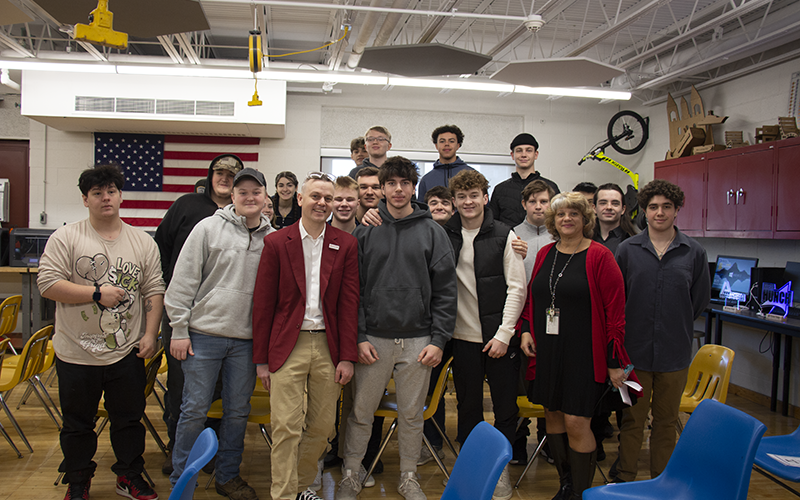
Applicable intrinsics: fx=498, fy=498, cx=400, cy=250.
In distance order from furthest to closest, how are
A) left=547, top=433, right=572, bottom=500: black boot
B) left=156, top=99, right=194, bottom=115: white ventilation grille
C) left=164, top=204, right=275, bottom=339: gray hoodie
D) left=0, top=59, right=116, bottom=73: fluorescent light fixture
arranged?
left=156, top=99, right=194, bottom=115: white ventilation grille
left=0, top=59, right=116, bottom=73: fluorescent light fixture
left=547, top=433, right=572, bottom=500: black boot
left=164, top=204, right=275, bottom=339: gray hoodie

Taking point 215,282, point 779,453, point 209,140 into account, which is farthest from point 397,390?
point 209,140

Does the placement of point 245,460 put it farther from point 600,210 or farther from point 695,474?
point 600,210

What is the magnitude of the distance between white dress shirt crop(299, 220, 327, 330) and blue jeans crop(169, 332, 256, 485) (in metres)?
0.38

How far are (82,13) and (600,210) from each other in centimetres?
371

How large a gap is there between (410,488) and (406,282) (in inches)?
45.5

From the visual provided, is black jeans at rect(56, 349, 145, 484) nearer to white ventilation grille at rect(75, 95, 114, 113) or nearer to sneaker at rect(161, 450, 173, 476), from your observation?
sneaker at rect(161, 450, 173, 476)

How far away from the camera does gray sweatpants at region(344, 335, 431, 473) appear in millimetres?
2738

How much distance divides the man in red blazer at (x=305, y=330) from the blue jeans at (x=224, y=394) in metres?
0.14

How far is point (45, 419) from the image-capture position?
4.09 meters

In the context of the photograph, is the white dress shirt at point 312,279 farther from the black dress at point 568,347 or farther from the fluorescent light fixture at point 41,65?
the fluorescent light fixture at point 41,65

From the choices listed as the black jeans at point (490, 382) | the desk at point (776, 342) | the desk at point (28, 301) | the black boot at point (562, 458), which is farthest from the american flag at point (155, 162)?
the desk at point (776, 342)

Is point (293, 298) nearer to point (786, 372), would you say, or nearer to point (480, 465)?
point (480, 465)

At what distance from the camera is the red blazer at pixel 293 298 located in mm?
2572

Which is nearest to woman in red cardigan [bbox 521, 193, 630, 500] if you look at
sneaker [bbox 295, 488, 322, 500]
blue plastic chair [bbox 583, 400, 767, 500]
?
blue plastic chair [bbox 583, 400, 767, 500]
